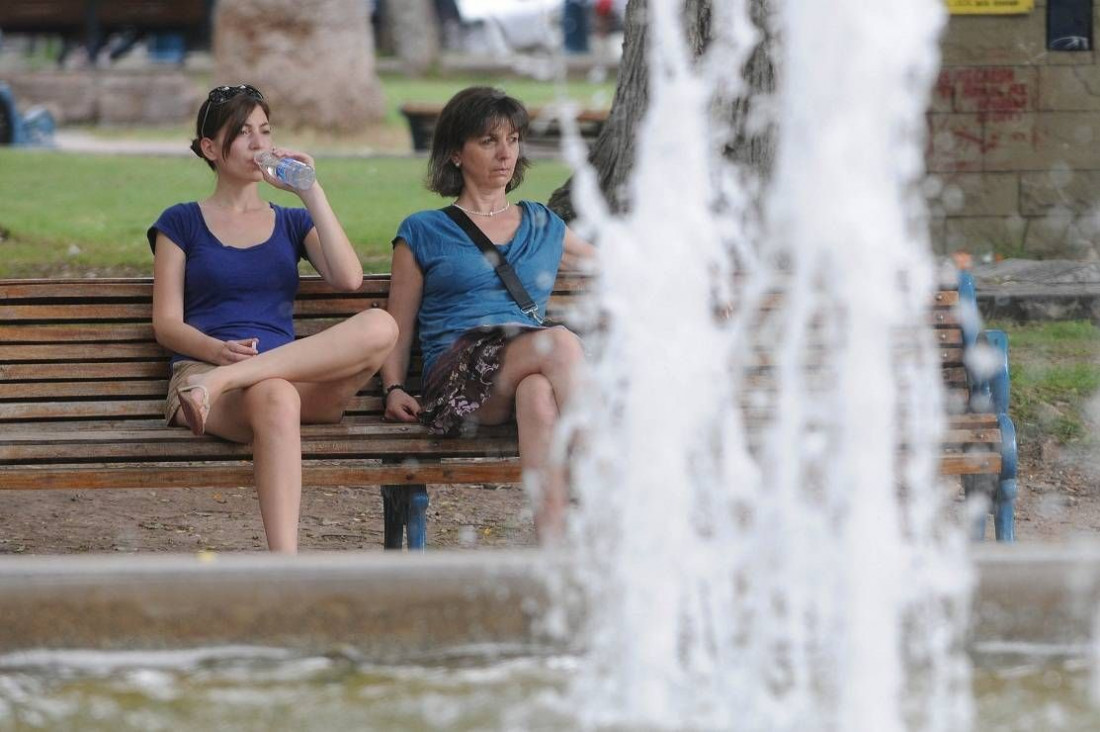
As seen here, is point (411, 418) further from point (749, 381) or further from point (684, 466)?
point (684, 466)

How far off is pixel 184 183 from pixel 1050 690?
1092 cm

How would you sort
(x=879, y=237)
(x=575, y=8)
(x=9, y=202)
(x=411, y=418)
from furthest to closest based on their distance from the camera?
1. (x=575, y=8)
2. (x=9, y=202)
3. (x=411, y=418)
4. (x=879, y=237)

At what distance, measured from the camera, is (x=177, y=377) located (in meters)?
4.73

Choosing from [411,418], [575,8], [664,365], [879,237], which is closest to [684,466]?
[664,365]

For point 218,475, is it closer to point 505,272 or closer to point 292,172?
point 292,172

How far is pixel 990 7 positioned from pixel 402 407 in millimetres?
5512

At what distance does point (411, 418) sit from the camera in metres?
4.81

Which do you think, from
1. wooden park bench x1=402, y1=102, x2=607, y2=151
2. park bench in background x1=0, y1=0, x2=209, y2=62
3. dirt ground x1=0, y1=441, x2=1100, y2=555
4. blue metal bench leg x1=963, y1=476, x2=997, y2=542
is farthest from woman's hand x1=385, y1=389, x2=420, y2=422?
park bench in background x1=0, y1=0, x2=209, y2=62

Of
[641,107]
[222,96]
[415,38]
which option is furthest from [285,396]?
[415,38]

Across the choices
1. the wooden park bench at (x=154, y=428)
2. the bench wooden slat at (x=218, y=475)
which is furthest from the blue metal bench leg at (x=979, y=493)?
the bench wooden slat at (x=218, y=475)

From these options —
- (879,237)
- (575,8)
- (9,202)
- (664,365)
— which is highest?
(575,8)

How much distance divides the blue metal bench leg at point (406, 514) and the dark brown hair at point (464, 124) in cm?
91

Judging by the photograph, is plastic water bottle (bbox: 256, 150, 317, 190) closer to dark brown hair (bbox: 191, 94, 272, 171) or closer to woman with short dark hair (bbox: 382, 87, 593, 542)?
dark brown hair (bbox: 191, 94, 272, 171)

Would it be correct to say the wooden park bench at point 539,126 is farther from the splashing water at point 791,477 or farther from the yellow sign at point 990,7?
the splashing water at point 791,477
